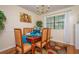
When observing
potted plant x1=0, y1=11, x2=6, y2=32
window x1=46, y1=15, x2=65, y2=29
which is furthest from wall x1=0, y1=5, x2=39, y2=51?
window x1=46, y1=15, x2=65, y2=29

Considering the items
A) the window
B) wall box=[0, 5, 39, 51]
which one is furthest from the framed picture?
the window

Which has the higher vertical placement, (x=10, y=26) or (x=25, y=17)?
(x=25, y=17)

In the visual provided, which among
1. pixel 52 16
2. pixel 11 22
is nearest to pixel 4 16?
→ pixel 11 22

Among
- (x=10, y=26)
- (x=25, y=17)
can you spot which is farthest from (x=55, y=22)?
(x=10, y=26)

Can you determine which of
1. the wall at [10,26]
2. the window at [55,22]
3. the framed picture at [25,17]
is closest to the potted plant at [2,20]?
the wall at [10,26]

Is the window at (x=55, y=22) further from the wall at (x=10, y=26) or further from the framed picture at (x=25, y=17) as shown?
the framed picture at (x=25, y=17)

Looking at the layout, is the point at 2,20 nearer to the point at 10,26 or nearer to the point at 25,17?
the point at 10,26

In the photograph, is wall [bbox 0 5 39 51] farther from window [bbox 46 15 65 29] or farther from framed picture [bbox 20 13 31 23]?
window [bbox 46 15 65 29]

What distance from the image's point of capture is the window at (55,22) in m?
1.71

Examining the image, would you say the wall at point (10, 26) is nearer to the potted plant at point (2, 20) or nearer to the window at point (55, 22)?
the potted plant at point (2, 20)

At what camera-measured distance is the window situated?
1.71m

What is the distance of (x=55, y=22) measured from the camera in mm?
1725
